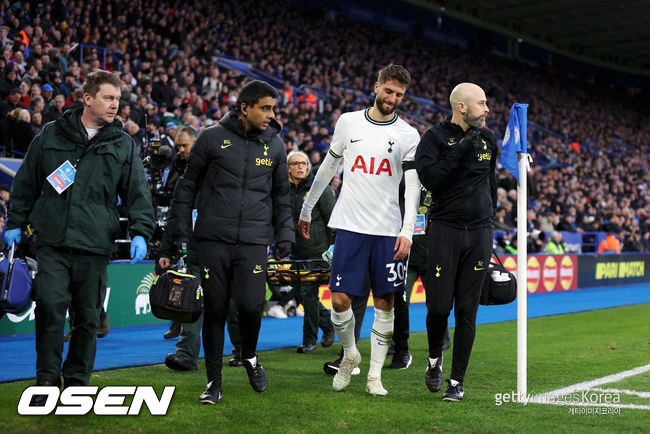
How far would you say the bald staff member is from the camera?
216 inches

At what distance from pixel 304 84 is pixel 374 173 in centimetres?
1895

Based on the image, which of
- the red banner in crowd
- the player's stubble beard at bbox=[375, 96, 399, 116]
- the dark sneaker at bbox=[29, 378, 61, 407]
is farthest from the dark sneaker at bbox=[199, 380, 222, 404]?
the red banner in crowd

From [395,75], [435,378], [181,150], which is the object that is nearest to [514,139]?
[395,75]

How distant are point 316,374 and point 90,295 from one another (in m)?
2.47

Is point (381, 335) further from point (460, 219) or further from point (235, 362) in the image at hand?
point (235, 362)

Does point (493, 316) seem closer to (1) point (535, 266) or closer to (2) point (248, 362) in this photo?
(1) point (535, 266)

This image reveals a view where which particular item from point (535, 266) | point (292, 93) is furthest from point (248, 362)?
point (292, 93)

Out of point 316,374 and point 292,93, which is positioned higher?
point 292,93

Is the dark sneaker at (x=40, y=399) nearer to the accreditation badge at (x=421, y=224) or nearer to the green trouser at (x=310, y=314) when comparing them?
the green trouser at (x=310, y=314)

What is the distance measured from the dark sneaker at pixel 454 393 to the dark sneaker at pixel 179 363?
2355 mm

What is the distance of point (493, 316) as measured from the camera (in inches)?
522

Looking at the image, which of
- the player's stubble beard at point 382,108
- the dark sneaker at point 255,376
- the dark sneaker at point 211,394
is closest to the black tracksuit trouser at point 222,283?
the dark sneaker at point 211,394

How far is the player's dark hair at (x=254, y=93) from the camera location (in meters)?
5.30

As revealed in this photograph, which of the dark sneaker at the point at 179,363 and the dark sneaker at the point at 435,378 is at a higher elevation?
the dark sneaker at the point at 435,378
